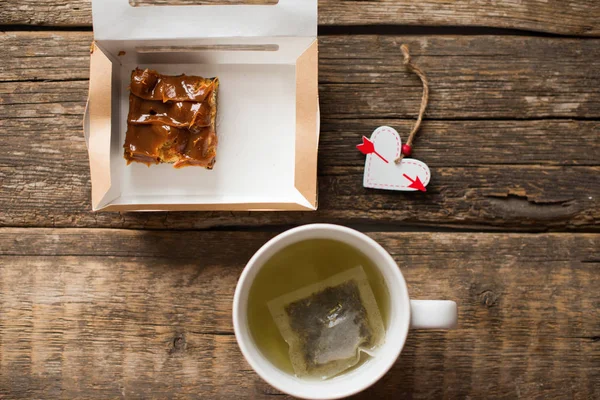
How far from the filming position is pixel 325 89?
1.27 meters

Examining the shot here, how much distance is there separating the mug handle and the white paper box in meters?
0.31

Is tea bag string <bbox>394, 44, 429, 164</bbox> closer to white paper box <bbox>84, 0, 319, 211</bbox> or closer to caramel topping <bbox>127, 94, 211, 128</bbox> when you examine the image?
white paper box <bbox>84, 0, 319, 211</bbox>

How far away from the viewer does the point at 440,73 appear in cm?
126

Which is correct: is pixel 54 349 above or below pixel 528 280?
below

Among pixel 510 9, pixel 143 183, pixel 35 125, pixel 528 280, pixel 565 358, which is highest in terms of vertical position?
pixel 510 9

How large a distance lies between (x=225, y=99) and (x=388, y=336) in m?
0.67

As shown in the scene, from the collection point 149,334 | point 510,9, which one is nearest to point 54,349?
point 149,334

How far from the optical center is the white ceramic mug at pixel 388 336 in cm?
95

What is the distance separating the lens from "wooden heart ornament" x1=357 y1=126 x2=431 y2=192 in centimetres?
124

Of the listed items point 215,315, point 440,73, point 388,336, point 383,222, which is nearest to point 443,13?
point 440,73

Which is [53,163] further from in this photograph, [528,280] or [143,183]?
[528,280]

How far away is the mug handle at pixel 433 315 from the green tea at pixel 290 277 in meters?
0.09

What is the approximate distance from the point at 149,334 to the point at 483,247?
32.5 inches

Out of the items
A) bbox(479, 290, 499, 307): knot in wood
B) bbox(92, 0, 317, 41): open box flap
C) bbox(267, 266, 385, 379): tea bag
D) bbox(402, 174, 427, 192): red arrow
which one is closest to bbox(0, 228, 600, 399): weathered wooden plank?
bbox(479, 290, 499, 307): knot in wood
